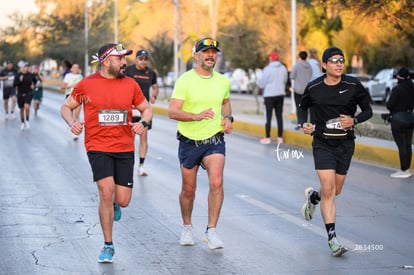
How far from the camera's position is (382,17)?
67.3 feet

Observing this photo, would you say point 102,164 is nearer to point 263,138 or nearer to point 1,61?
point 263,138

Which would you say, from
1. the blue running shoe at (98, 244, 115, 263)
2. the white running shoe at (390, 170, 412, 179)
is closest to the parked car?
the white running shoe at (390, 170, 412, 179)

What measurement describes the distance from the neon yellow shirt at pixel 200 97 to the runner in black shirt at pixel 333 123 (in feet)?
2.75

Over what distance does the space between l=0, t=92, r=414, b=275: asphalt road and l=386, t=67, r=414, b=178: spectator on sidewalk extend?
0.44 metres

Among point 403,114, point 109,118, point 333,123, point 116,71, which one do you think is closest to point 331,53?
point 333,123

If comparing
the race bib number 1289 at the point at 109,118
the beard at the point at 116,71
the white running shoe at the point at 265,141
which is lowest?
the white running shoe at the point at 265,141

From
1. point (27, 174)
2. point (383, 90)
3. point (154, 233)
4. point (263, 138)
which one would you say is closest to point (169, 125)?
point (263, 138)

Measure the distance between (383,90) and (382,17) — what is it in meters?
20.1

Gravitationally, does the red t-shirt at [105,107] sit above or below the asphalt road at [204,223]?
above

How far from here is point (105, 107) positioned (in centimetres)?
793

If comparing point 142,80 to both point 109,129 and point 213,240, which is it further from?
point 109,129

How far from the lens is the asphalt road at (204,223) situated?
783cm

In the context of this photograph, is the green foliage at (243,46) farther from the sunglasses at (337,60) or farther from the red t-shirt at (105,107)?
the red t-shirt at (105,107)

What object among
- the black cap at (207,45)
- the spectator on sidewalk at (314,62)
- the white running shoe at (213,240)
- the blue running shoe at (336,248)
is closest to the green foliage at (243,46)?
the spectator on sidewalk at (314,62)
